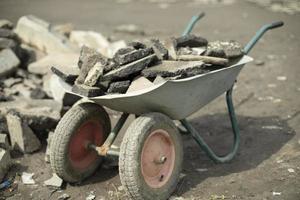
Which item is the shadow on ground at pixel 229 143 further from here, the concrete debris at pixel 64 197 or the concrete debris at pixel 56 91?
the concrete debris at pixel 56 91

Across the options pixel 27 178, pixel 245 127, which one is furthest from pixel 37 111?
pixel 245 127

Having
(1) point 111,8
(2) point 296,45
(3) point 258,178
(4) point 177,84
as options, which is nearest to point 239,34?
(2) point 296,45

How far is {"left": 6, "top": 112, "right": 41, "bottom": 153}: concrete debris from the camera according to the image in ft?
13.3

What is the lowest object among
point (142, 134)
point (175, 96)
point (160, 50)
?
point (142, 134)

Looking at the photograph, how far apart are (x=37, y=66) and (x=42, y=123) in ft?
4.95

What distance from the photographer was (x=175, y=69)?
3.20 meters

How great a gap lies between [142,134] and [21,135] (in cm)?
163

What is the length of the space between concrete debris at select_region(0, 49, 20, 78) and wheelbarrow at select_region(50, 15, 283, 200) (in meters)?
2.12

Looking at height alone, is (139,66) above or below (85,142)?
above

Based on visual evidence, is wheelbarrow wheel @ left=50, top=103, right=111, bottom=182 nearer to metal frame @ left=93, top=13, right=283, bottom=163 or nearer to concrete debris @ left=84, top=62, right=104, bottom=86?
metal frame @ left=93, top=13, right=283, bottom=163

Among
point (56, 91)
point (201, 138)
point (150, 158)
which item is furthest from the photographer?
point (56, 91)

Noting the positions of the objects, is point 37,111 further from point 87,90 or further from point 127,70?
point 127,70

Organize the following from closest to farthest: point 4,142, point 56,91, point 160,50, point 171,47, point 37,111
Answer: point 160,50
point 171,47
point 4,142
point 37,111
point 56,91

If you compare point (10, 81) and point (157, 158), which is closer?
point (157, 158)
